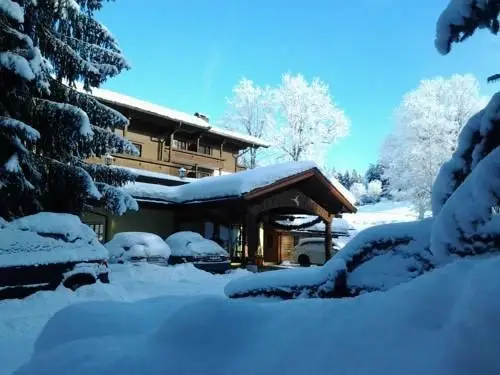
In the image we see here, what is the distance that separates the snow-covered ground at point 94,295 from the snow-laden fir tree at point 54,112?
7.30 ft

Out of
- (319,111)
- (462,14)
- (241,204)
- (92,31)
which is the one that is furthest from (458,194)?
(319,111)

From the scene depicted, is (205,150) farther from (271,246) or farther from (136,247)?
(136,247)

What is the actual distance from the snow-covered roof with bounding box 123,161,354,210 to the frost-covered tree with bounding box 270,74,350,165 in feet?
67.1

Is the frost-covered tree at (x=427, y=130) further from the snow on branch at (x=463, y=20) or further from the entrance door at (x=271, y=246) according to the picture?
the snow on branch at (x=463, y=20)

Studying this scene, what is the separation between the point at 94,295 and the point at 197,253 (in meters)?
6.66

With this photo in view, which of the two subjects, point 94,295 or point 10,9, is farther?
point 10,9

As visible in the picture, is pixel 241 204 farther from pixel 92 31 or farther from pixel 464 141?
pixel 464 141

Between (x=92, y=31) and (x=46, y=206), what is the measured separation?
5.19 metres

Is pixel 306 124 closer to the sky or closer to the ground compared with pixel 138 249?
closer to the sky

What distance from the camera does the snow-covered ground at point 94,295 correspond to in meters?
5.33

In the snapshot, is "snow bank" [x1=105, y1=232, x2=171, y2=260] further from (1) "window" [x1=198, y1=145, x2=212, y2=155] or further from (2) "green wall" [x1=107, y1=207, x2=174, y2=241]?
(1) "window" [x1=198, y1=145, x2=212, y2=155]

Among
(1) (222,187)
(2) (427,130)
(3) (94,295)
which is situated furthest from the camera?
(2) (427,130)

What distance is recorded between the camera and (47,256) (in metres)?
8.06

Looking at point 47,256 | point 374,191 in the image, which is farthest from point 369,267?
point 374,191
